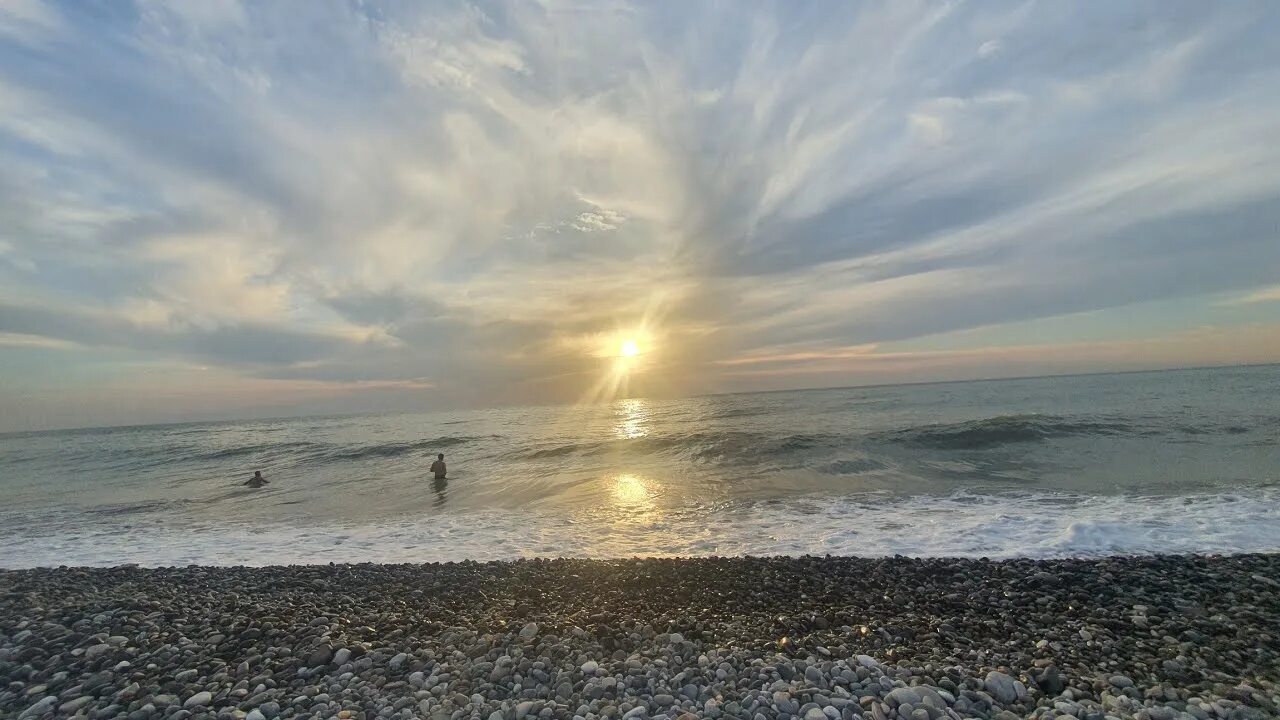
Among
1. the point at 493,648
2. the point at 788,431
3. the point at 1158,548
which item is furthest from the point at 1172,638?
the point at 788,431

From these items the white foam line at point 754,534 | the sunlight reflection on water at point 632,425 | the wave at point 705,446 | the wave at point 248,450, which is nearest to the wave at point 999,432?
the wave at point 705,446

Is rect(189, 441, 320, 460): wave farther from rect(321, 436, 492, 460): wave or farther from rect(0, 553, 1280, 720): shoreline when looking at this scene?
rect(0, 553, 1280, 720): shoreline

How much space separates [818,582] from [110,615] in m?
8.97

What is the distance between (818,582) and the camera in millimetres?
7469

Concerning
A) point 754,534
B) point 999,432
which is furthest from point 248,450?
point 999,432

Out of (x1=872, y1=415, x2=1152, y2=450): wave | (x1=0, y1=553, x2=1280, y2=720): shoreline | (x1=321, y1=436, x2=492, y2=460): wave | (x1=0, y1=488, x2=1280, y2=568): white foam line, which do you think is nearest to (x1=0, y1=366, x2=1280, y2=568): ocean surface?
(x1=0, y1=488, x2=1280, y2=568): white foam line

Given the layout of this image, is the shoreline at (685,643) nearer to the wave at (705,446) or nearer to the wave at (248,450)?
the wave at (705,446)

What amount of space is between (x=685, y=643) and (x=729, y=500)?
31.0 feet

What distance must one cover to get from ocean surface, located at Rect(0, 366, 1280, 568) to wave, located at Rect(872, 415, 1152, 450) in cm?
20

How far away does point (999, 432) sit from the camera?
1049 inches

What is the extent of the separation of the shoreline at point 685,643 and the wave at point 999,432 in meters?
18.3

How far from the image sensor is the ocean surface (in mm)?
10336

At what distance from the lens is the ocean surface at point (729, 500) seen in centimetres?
1034

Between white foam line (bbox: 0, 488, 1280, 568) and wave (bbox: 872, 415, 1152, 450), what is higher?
white foam line (bbox: 0, 488, 1280, 568)
